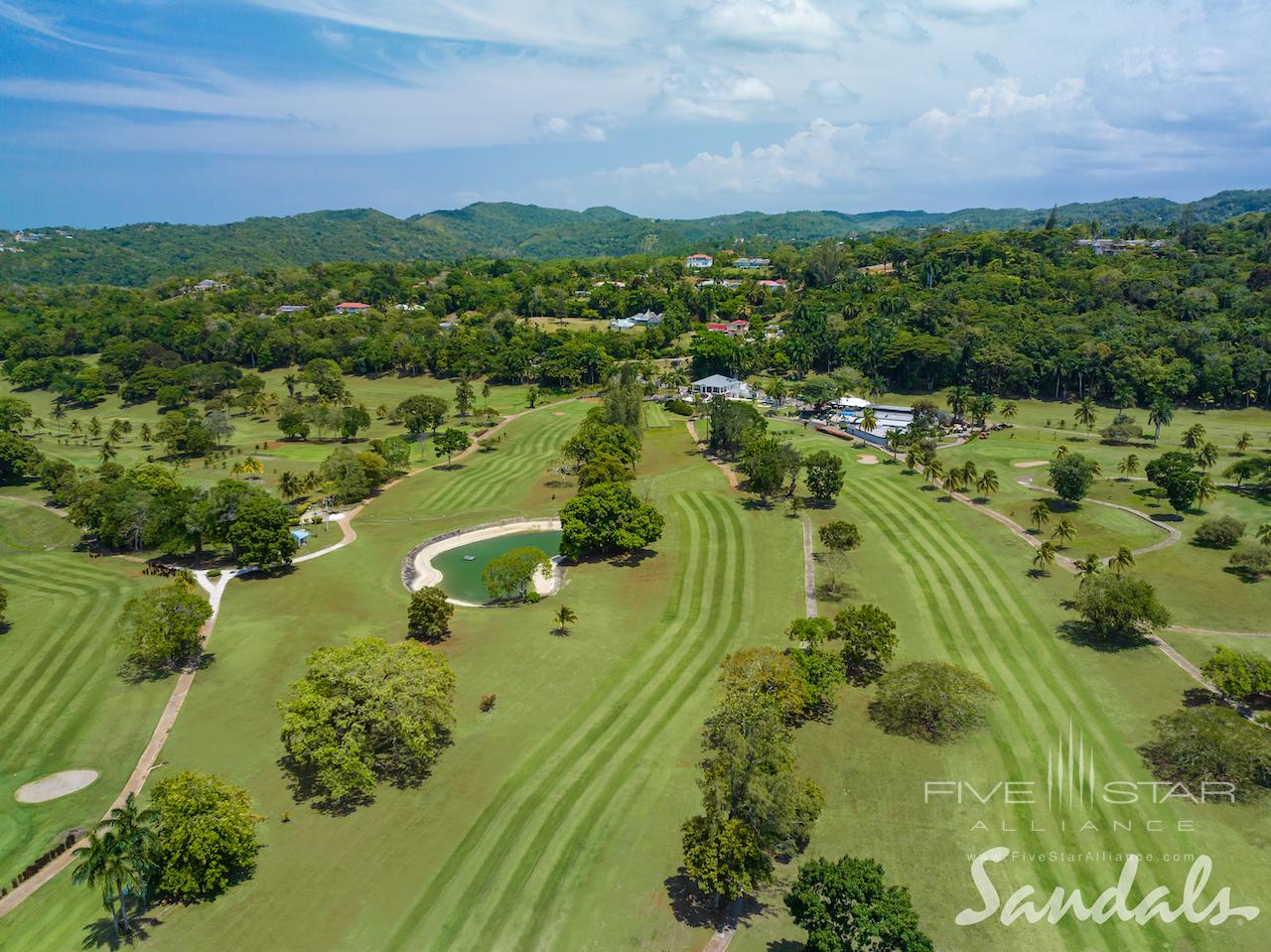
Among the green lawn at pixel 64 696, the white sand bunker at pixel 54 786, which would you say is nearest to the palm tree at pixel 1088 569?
the green lawn at pixel 64 696

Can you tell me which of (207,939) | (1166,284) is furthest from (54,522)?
(1166,284)

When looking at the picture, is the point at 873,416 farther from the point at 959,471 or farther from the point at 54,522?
the point at 54,522

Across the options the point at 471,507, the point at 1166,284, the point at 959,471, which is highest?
the point at 1166,284

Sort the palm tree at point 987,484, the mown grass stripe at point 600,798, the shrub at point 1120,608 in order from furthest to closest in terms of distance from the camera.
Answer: the palm tree at point 987,484 → the shrub at point 1120,608 → the mown grass stripe at point 600,798

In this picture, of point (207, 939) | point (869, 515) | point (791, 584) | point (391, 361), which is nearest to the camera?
point (207, 939)

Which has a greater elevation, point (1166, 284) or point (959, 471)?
point (1166, 284)

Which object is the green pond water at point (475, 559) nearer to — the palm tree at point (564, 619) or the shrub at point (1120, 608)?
the palm tree at point (564, 619)

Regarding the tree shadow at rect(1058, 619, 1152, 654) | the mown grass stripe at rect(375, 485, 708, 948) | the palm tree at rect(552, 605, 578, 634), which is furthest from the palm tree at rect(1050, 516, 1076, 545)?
the palm tree at rect(552, 605, 578, 634)
